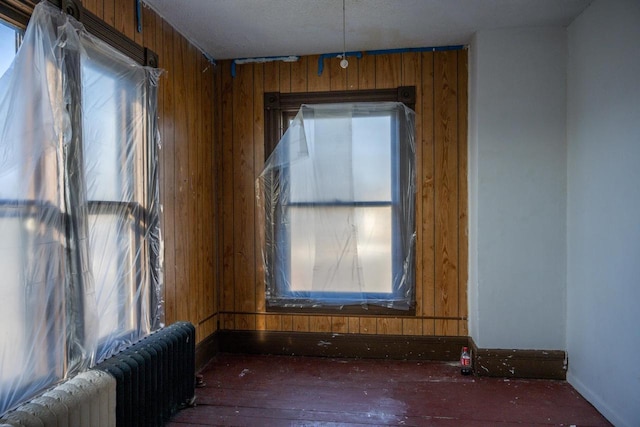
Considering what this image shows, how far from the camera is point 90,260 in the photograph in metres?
1.97

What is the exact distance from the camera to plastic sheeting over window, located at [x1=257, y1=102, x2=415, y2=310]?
11.1 feet

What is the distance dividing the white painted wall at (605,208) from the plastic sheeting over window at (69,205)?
105 inches

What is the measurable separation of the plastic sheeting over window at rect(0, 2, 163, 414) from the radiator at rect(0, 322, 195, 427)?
13 centimetres

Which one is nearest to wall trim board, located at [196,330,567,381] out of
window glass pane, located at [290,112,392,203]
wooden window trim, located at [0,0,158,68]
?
window glass pane, located at [290,112,392,203]

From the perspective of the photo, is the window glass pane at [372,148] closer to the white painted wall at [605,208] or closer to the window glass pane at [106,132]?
the white painted wall at [605,208]

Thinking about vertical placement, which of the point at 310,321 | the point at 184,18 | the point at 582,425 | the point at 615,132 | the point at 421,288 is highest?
the point at 184,18

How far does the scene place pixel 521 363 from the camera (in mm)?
3037

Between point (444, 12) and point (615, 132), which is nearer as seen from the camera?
point (615, 132)

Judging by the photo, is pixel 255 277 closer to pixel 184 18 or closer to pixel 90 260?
pixel 90 260

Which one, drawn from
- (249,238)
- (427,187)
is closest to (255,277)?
(249,238)

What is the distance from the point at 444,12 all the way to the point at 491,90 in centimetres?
68

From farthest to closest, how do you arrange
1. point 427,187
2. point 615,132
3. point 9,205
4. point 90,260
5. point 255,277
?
1. point 255,277
2. point 427,187
3. point 615,132
4. point 90,260
5. point 9,205

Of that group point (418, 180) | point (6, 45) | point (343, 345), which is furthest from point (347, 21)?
point (343, 345)

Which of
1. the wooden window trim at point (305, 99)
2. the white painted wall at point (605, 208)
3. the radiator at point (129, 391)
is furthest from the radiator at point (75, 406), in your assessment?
the white painted wall at point (605, 208)
